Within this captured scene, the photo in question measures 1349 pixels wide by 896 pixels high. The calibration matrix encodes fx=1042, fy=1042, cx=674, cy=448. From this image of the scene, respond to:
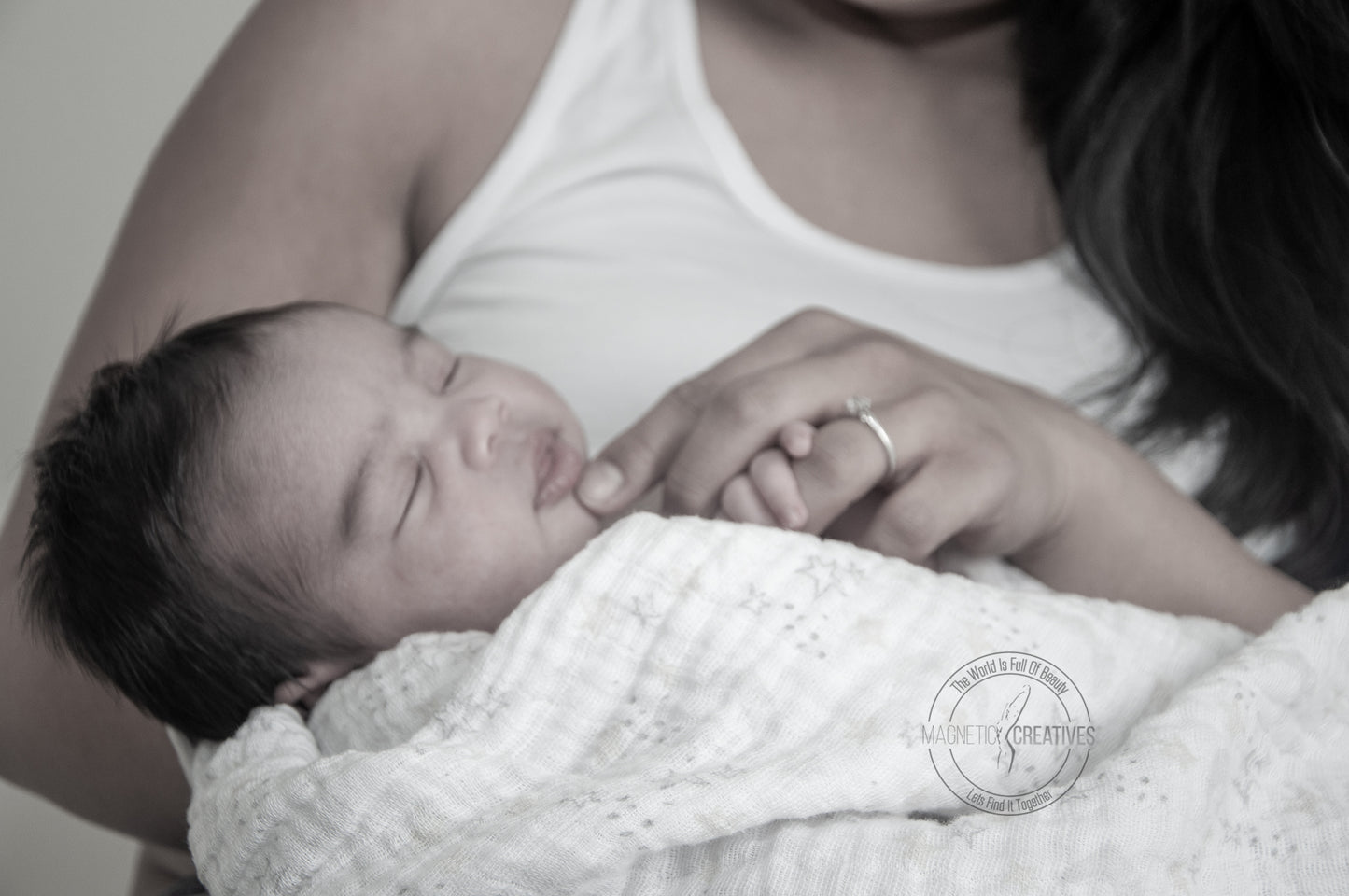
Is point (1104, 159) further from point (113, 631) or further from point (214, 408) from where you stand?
point (113, 631)

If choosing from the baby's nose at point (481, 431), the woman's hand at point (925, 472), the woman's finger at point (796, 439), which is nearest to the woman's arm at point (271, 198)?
the baby's nose at point (481, 431)

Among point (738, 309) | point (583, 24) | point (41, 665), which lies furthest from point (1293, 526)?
point (41, 665)

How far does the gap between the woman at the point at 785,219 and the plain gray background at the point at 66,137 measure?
1144 mm

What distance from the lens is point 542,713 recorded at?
1.81 ft

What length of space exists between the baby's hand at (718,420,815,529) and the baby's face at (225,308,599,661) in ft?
0.43

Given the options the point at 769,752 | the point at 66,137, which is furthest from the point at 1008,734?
the point at 66,137

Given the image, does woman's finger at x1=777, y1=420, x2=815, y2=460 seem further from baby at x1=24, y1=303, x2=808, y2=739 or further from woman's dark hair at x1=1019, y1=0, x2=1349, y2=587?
woman's dark hair at x1=1019, y1=0, x2=1349, y2=587

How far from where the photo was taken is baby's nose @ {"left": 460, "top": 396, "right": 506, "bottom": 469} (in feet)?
2.31

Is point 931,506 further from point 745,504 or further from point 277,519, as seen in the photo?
point 277,519

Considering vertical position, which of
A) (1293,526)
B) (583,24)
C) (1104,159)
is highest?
(583,24)

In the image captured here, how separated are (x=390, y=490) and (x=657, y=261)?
0.36 metres

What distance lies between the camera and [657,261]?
3.06ft

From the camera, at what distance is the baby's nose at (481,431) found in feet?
2.31

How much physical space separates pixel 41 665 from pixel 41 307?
1336mm
